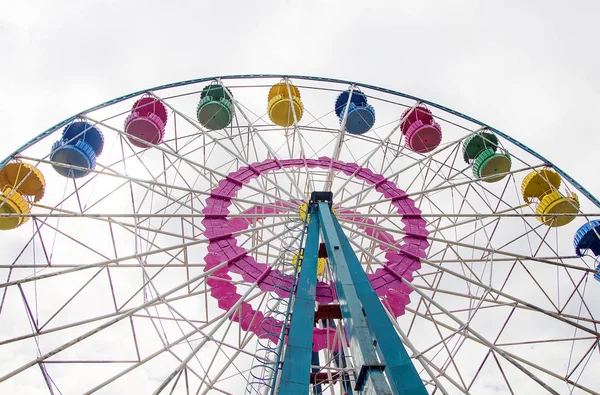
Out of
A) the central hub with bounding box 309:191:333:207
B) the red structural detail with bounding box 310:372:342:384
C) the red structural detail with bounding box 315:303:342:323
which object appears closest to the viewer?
the red structural detail with bounding box 315:303:342:323

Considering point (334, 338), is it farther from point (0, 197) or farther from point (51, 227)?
point (0, 197)

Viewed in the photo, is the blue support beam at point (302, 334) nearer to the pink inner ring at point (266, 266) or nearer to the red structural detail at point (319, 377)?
the pink inner ring at point (266, 266)

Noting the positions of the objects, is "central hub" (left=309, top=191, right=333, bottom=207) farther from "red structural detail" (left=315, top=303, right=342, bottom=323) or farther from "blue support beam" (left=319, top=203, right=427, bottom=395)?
"red structural detail" (left=315, top=303, right=342, bottom=323)

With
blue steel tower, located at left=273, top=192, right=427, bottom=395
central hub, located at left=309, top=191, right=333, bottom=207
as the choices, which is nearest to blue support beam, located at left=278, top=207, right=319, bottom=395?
blue steel tower, located at left=273, top=192, right=427, bottom=395

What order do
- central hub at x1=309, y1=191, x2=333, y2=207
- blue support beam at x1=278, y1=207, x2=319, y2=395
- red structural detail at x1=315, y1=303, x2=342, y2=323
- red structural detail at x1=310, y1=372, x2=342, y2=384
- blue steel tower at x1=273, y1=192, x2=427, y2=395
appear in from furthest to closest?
red structural detail at x1=310, y1=372, x2=342, y2=384, central hub at x1=309, y1=191, x2=333, y2=207, red structural detail at x1=315, y1=303, x2=342, y2=323, blue support beam at x1=278, y1=207, x2=319, y2=395, blue steel tower at x1=273, y1=192, x2=427, y2=395

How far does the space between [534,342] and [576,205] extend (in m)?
4.47

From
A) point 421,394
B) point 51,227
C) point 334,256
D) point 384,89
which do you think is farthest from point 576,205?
point 51,227

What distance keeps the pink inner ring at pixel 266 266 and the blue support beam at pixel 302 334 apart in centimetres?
208

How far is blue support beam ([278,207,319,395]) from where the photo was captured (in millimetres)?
6336

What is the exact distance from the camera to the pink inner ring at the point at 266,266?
1086 cm

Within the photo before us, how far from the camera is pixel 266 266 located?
11023 mm

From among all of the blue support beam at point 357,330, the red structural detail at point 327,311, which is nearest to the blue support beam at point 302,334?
the blue support beam at point 357,330

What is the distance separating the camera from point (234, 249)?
1121 centimetres

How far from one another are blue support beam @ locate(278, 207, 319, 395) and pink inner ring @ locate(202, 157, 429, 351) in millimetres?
2076
